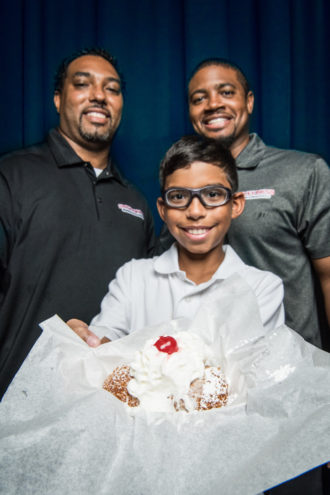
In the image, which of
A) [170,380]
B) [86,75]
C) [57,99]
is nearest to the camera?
[170,380]

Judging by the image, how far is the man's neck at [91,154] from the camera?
5.92ft

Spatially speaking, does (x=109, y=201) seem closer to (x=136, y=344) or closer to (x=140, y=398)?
(x=136, y=344)

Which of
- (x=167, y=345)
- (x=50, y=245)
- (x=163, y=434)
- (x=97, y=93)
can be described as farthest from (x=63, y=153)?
(x=163, y=434)

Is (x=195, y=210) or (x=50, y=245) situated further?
(x=50, y=245)

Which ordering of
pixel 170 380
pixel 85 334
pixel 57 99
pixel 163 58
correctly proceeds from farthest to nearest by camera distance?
pixel 163 58
pixel 57 99
pixel 85 334
pixel 170 380

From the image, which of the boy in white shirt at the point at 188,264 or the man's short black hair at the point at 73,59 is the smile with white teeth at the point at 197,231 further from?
the man's short black hair at the point at 73,59

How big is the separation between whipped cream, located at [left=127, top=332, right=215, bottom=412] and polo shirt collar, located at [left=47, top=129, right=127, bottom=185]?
42.6 inches

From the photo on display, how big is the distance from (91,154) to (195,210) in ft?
2.71

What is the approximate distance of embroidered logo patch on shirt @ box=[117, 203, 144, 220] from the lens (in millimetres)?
1682

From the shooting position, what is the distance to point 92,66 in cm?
179

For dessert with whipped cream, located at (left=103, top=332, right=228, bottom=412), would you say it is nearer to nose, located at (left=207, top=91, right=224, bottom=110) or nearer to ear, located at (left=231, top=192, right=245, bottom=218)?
ear, located at (left=231, top=192, right=245, bottom=218)

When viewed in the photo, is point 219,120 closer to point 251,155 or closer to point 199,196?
point 251,155

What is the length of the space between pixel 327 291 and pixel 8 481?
1.29 meters

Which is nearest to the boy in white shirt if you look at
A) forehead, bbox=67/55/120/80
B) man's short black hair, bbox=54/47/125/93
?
forehead, bbox=67/55/120/80
